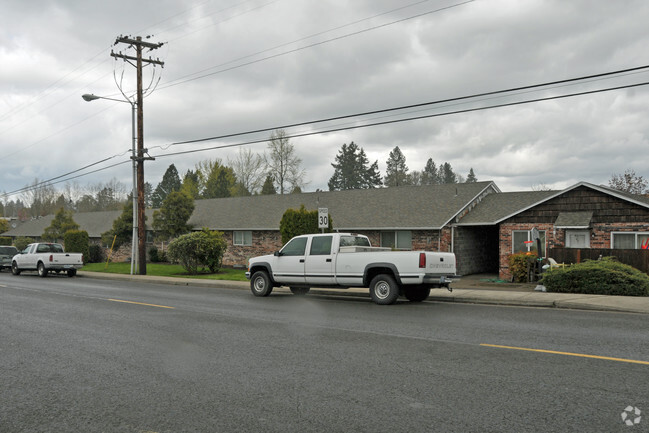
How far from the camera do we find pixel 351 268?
582 inches

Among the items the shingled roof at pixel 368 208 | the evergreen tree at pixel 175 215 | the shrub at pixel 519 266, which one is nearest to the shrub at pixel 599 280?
the shrub at pixel 519 266

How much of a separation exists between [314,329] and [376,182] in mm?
76592

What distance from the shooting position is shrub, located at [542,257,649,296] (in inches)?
593

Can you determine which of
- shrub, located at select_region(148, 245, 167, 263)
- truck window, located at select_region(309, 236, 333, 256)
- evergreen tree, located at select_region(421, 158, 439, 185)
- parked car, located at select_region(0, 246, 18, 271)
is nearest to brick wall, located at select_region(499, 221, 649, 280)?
truck window, located at select_region(309, 236, 333, 256)

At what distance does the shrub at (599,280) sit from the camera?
49.4 ft

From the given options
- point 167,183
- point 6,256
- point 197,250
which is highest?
point 167,183

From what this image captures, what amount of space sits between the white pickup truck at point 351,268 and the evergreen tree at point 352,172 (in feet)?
226

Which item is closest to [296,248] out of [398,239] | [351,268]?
[351,268]

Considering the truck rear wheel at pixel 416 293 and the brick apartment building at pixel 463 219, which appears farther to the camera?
the brick apartment building at pixel 463 219

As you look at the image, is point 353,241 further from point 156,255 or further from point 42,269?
point 156,255

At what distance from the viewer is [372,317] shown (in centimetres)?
1176

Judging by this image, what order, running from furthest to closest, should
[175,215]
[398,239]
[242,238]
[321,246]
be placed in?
[175,215], [242,238], [398,239], [321,246]

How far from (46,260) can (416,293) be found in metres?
22.0

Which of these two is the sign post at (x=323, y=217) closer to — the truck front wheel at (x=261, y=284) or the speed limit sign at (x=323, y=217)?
the speed limit sign at (x=323, y=217)
